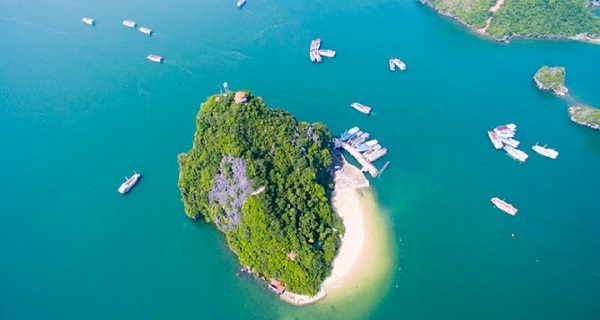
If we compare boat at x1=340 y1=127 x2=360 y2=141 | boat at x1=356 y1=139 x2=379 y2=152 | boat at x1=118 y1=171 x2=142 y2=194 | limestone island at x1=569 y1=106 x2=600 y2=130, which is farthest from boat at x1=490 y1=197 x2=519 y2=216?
boat at x1=118 y1=171 x2=142 y2=194

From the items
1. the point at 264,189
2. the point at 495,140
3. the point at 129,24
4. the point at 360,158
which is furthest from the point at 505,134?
the point at 129,24

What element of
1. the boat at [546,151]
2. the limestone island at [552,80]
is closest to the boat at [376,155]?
the boat at [546,151]

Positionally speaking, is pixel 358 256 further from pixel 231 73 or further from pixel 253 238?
pixel 231 73

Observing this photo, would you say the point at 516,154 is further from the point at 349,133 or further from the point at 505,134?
the point at 349,133

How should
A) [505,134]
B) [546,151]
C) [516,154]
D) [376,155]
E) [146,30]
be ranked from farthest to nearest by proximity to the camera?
[146,30] → [505,134] → [546,151] → [516,154] → [376,155]

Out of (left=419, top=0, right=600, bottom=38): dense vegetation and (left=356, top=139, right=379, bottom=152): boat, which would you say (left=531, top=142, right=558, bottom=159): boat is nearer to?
(left=356, top=139, right=379, bottom=152): boat

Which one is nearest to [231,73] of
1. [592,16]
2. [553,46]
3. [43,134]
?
[43,134]
